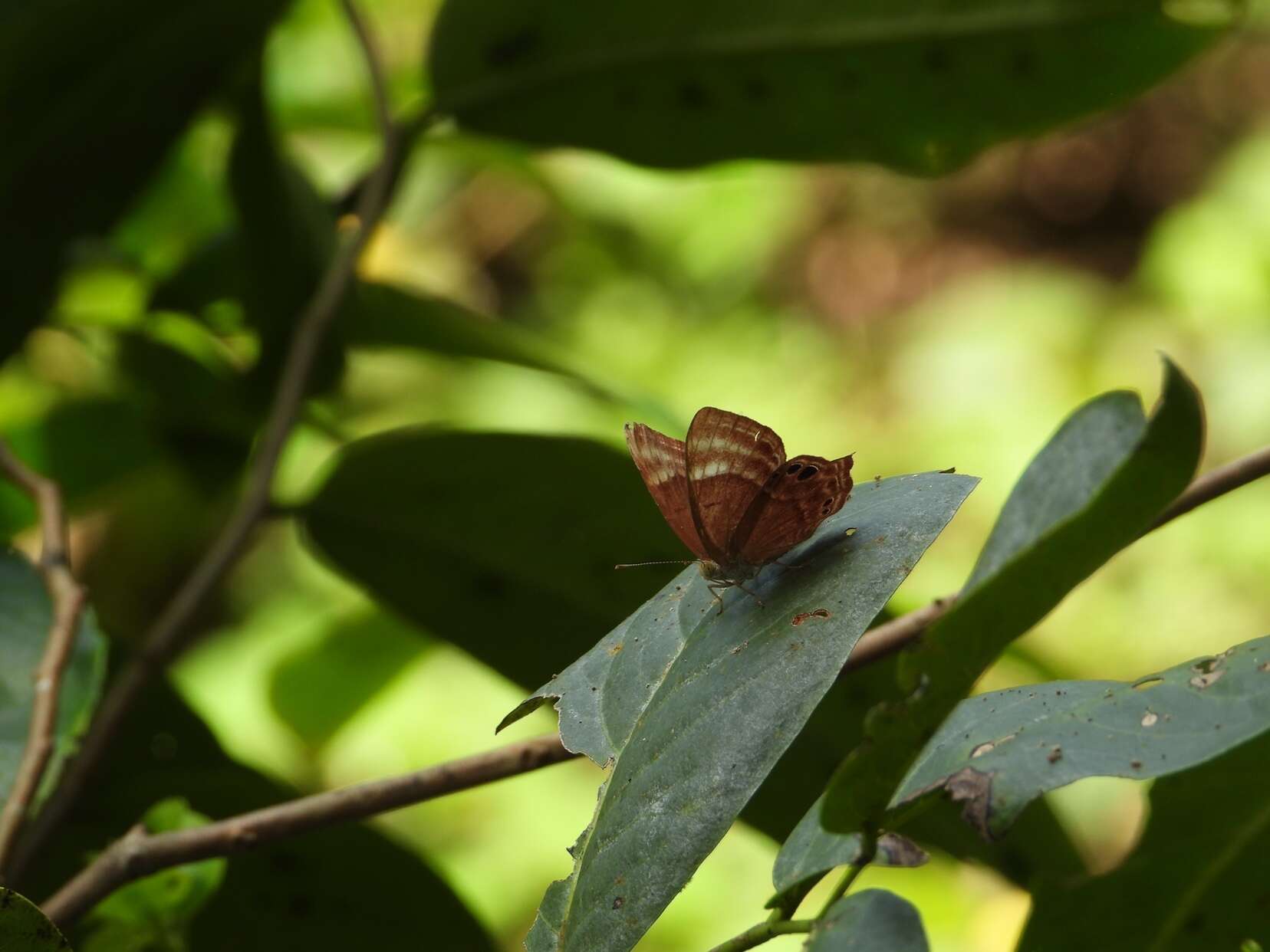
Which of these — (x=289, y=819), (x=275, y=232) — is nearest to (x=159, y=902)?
(x=289, y=819)

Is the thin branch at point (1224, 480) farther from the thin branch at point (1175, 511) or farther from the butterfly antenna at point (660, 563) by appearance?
the butterfly antenna at point (660, 563)

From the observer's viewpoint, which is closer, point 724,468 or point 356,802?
point 356,802

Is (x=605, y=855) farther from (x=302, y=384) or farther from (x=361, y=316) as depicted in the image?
(x=361, y=316)

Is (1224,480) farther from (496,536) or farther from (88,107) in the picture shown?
(88,107)

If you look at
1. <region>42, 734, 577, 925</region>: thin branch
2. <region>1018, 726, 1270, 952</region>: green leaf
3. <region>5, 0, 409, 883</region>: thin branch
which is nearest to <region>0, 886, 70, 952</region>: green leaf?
<region>42, 734, 577, 925</region>: thin branch

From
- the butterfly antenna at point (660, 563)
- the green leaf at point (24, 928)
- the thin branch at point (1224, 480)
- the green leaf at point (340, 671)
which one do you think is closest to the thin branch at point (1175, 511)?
the thin branch at point (1224, 480)

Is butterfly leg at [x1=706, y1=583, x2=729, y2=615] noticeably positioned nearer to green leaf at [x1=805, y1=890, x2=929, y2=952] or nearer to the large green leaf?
green leaf at [x1=805, y1=890, x2=929, y2=952]

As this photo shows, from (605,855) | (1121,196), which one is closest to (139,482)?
(605,855)
